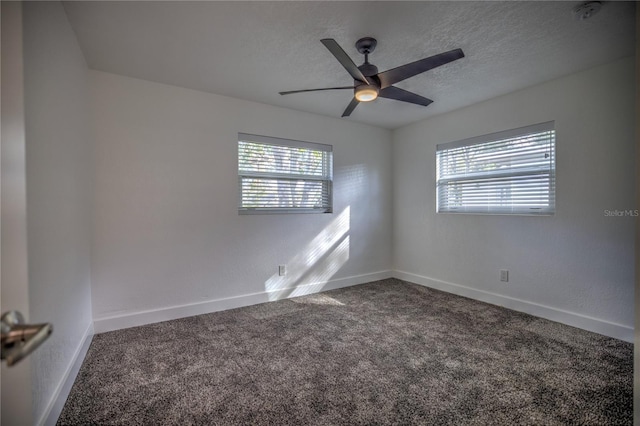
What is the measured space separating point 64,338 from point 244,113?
2.57 m

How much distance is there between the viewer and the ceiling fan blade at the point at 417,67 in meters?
1.85

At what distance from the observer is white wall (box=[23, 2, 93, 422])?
1.35 m

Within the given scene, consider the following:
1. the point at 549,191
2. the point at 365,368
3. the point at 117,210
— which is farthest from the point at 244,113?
the point at 549,191

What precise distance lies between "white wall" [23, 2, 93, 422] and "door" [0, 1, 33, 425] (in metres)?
0.06

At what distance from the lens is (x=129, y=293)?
9.05 feet

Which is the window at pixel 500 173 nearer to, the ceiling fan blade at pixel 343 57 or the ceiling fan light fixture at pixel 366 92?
the ceiling fan light fixture at pixel 366 92

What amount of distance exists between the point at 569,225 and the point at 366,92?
236cm

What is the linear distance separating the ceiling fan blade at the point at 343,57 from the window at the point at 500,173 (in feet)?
7.01

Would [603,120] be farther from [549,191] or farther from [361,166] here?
[361,166]

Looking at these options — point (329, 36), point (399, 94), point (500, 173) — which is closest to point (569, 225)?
point (500, 173)

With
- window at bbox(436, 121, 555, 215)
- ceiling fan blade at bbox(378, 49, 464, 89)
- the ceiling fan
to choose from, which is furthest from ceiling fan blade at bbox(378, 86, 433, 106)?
window at bbox(436, 121, 555, 215)

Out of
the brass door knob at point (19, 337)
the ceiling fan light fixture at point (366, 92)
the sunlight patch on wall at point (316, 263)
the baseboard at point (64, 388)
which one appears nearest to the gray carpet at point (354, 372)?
the baseboard at point (64, 388)

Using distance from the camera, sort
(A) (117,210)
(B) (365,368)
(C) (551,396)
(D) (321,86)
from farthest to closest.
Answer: (D) (321,86), (A) (117,210), (B) (365,368), (C) (551,396)

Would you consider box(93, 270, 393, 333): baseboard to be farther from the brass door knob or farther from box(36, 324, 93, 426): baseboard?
the brass door knob
